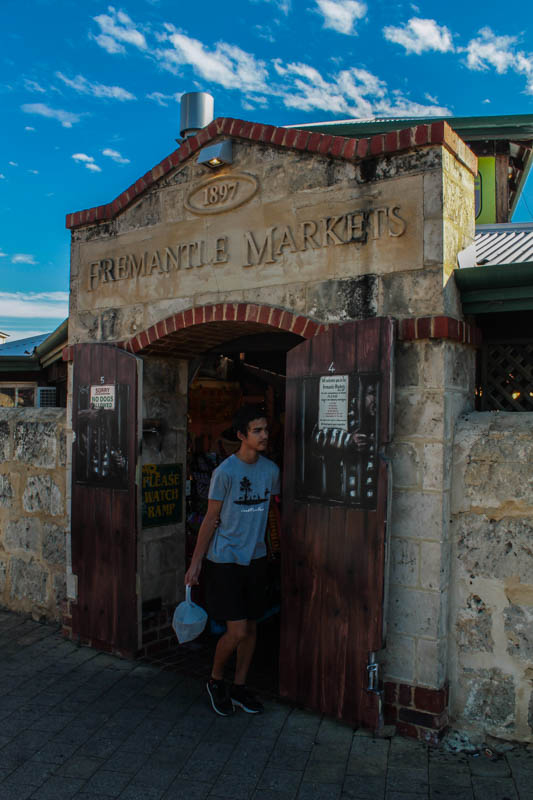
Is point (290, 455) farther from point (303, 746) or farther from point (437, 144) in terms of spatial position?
point (437, 144)

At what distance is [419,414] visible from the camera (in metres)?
3.87

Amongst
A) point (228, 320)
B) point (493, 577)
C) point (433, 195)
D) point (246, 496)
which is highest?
point (433, 195)

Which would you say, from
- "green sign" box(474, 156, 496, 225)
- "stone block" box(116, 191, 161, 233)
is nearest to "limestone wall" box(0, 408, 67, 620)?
"stone block" box(116, 191, 161, 233)

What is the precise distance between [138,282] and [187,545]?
7.77 ft

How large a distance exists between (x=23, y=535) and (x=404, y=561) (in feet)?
12.5

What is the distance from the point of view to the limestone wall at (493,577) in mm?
3689

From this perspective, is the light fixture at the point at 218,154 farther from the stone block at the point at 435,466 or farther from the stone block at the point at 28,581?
the stone block at the point at 28,581

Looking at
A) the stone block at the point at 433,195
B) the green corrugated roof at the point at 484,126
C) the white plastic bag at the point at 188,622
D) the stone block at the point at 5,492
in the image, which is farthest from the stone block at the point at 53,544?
the green corrugated roof at the point at 484,126

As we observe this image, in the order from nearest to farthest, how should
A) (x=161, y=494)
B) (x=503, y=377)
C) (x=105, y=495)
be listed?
(x=503, y=377), (x=105, y=495), (x=161, y=494)

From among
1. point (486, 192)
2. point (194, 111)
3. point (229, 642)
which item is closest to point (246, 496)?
point (229, 642)

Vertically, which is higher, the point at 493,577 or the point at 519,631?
the point at 493,577

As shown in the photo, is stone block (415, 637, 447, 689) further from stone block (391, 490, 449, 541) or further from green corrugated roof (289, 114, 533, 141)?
green corrugated roof (289, 114, 533, 141)

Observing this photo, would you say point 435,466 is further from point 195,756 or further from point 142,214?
point 142,214

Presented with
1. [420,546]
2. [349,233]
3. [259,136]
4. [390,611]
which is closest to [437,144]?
[349,233]
